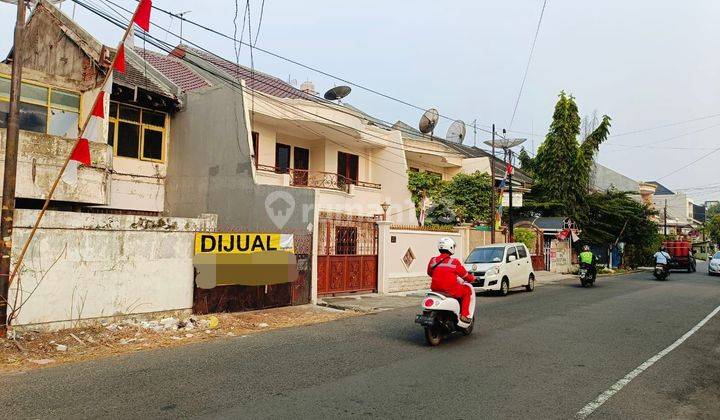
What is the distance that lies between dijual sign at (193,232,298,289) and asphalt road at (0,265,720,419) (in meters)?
2.45

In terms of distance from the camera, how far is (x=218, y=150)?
17.9m

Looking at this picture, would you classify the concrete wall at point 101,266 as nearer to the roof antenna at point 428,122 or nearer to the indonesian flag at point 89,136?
the indonesian flag at point 89,136

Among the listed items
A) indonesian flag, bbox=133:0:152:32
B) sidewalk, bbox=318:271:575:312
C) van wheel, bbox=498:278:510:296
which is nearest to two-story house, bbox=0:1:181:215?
indonesian flag, bbox=133:0:152:32

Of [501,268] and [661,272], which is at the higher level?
[501,268]

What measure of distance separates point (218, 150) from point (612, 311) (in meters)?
13.4

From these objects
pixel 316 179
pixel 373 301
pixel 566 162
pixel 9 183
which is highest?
pixel 566 162

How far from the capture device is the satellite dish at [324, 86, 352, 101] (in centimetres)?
2697

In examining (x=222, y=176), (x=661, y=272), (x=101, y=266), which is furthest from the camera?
(x=661, y=272)

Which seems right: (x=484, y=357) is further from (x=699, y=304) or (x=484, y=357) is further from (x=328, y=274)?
(x=699, y=304)

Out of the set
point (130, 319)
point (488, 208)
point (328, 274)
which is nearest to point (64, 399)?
point (130, 319)

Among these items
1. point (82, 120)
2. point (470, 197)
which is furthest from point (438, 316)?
point (470, 197)

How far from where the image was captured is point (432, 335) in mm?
8367

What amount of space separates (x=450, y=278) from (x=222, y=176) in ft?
36.7

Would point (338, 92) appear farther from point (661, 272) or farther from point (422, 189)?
point (661, 272)
